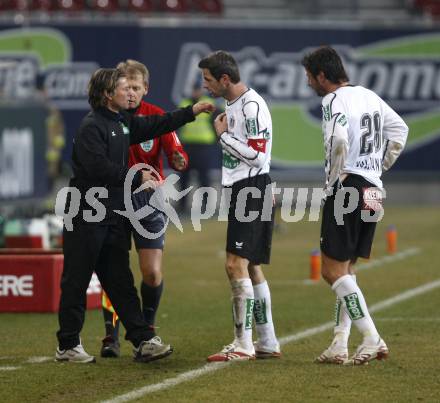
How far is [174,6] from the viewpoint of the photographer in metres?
30.2

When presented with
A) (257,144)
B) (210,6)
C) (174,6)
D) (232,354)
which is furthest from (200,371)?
(174,6)

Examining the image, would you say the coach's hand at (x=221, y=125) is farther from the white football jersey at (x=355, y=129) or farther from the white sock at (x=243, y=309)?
the white sock at (x=243, y=309)

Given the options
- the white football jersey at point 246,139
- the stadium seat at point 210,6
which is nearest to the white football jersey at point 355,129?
the white football jersey at point 246,139

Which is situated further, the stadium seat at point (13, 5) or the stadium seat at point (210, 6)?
the stadium seat at point (13, 5)

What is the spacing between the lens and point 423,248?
18.6 meters

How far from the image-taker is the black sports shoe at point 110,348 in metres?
9.82

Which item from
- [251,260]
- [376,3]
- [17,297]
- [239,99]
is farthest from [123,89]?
[376,3]

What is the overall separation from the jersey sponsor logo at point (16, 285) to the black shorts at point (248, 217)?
3.44m

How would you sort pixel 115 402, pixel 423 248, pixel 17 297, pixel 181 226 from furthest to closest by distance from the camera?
pixel 181 226, pixel 423 248, pixel 17 297, pixel 115 402

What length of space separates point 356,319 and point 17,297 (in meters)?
4.33

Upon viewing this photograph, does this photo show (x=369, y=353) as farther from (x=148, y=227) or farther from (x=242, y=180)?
(x=148, y=227)

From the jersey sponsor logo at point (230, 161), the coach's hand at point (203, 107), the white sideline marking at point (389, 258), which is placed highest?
the coach's hand at point (203, 107)

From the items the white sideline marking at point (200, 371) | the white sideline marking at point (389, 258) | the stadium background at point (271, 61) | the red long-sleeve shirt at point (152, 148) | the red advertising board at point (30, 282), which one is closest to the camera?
the white sideline marking at point (200, 371)

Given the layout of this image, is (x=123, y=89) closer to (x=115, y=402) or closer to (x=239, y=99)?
(x=239, y=99)
